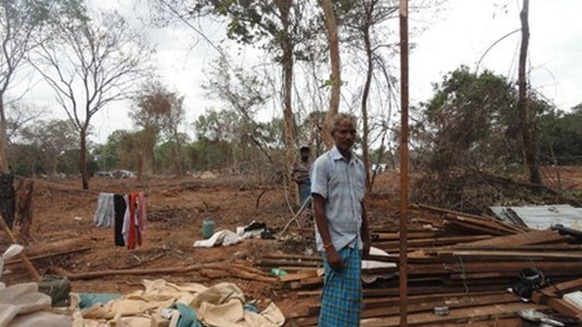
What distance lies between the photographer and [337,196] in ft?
8.60

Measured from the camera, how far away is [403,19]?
7.86ft

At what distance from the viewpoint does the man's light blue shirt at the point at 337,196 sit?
2597 mm

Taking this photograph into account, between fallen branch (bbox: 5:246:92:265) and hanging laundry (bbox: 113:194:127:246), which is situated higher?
hanging laundry (bbox: 113:194:127:246)

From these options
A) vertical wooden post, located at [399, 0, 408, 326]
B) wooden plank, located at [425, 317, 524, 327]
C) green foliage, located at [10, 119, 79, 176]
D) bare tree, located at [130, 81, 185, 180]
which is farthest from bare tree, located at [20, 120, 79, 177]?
vertical wooden post, located at [399, 0, 408, 326]

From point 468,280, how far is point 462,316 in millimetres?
548

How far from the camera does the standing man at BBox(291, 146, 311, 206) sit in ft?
23.2

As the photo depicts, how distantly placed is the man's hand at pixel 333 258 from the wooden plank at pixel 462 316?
1350 mm

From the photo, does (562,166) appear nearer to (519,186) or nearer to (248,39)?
(519,186)

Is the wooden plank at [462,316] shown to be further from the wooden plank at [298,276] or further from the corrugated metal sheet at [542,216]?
the corrugated metal sheet at [542,216]

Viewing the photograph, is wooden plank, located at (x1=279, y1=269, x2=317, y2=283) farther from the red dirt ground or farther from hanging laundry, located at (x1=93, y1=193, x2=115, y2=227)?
hanging laundry, located at (x1=93, y1=193, x2=115, y2=227)

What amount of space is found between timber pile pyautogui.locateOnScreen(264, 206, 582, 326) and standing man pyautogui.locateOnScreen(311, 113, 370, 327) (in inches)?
46.4

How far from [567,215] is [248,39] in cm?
827

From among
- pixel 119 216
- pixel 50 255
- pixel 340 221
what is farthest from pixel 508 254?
pixel 50 255

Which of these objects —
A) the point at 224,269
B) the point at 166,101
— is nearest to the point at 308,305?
the point at 224,269
